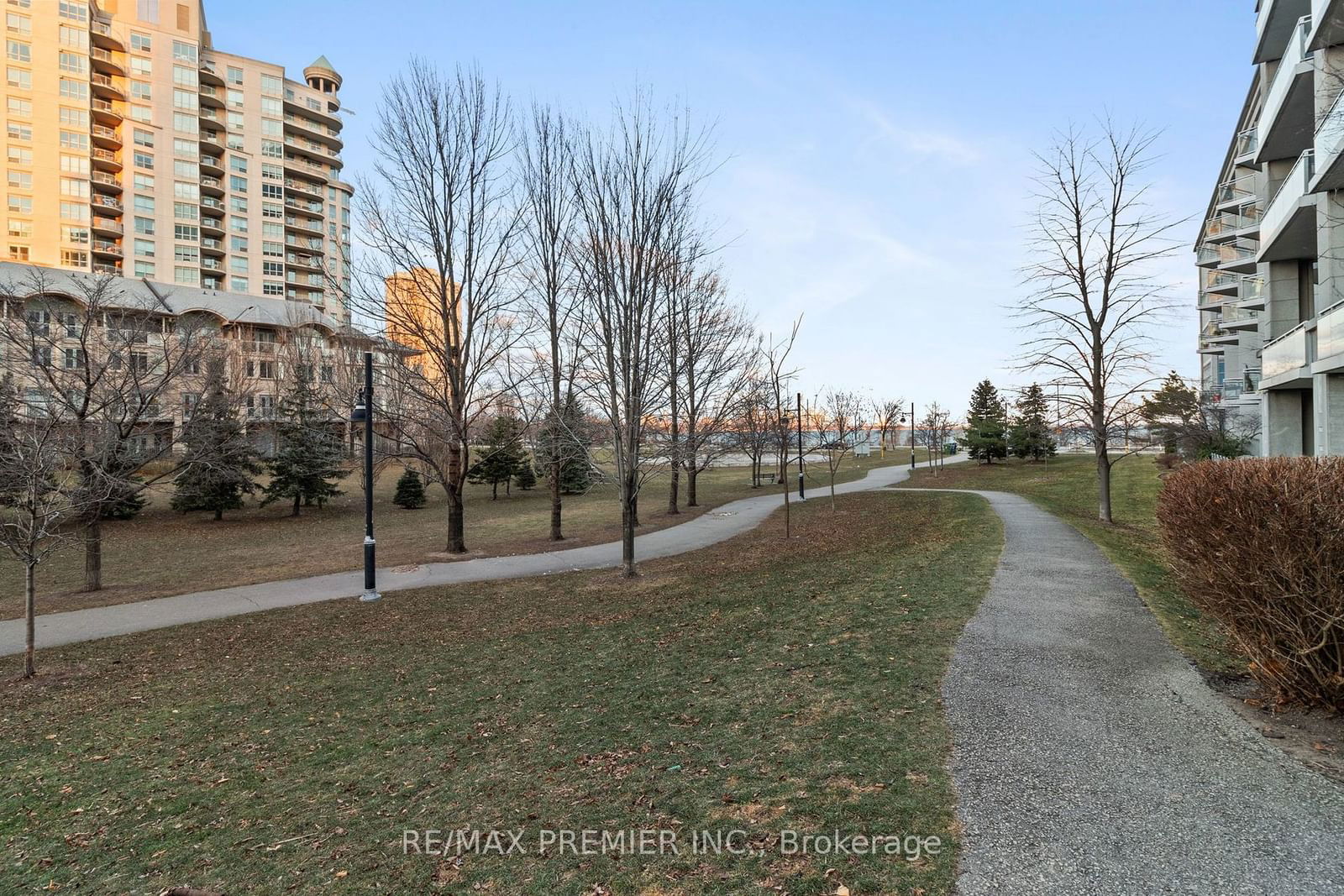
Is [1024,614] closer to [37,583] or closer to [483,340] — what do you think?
[483,340]

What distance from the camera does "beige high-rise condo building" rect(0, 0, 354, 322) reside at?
50750 millimetres

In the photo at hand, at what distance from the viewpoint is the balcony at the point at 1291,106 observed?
15.3 metres

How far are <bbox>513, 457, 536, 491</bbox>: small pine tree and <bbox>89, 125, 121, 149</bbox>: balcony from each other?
54.8m

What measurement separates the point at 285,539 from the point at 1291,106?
34549mm

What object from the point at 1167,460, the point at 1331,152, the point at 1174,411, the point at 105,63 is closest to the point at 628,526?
the point at 1331,152

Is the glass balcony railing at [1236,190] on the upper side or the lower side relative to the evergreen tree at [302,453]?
upper

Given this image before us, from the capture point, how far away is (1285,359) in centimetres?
1716

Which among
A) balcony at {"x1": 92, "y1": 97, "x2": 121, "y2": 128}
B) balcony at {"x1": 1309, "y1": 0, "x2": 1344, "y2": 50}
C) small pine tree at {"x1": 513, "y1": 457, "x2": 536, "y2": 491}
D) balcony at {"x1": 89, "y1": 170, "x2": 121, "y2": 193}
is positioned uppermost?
balcony at {"x1": 92, "y1": 97, "x2": 121, "y2": 128}

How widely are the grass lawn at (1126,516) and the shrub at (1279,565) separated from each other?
1.10m

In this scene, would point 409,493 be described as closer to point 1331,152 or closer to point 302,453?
point 302,453

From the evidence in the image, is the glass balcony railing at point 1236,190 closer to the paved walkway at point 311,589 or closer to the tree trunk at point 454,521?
the paved walkway at point 311,589

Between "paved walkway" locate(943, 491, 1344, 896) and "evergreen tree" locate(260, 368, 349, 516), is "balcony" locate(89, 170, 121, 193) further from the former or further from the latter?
"paved walkway" locate(943, 491, 1344, 896)

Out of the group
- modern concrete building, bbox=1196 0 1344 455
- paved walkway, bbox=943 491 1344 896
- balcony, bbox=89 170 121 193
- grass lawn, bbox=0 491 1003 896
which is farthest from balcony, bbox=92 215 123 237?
modern concrete building, bbox=1196 0 1344 455

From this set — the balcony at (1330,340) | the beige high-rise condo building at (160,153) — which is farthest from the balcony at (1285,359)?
the beige high-rise condo building at (160,153)
